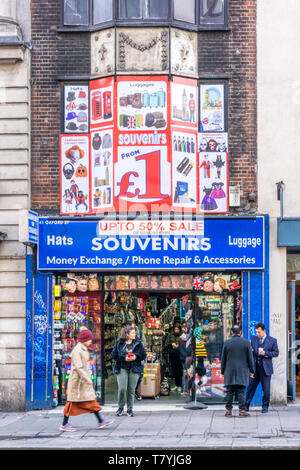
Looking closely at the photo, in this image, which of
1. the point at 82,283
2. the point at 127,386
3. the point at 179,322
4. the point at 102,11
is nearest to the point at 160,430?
the point at 127,386

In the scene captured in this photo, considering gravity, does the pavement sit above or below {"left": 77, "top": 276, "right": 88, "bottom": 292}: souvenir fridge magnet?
below

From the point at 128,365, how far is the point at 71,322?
2.07 m

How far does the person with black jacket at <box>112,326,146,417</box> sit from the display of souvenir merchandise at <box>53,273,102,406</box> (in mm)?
1445

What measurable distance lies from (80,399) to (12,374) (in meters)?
3.29

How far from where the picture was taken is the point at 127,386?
51.1 ft

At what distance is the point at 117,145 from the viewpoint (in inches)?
658

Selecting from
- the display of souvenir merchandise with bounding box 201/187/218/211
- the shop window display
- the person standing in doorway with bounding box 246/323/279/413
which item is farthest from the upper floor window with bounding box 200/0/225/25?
the person standing in doorway with bounding box 246/323/279/413

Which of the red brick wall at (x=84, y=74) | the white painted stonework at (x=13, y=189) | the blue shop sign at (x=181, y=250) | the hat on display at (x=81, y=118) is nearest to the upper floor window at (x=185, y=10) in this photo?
the red brick wall at (x=84, y=74)

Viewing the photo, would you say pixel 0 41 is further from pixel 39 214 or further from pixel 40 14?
pixel 39 214

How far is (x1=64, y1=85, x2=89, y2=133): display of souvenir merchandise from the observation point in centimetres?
1700

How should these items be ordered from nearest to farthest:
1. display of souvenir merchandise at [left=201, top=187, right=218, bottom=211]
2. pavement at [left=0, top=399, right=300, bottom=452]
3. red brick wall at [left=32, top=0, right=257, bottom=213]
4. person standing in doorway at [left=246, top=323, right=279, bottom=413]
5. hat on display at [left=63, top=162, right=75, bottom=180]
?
pavement at [left=0, top=399, right=300, bottom=452]
person standing in doorway at [left=246, top=323, right=279, bottom=413]
display of souvenir merchandise at [left=201, top=187, right=218, bottom=211]
red brick wall at [left=32, top=0, right=257, bottom=213]
hat on display at [left=63, top=162, right=75, bottom=180]

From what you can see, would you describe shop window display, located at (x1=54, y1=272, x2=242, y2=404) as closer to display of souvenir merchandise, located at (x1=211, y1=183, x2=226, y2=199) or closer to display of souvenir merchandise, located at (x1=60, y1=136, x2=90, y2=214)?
display of souvenir merchandise, located at (x1=211, y1=183, x2=226, y2=199)

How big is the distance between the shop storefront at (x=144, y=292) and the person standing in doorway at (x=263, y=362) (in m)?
0.74
